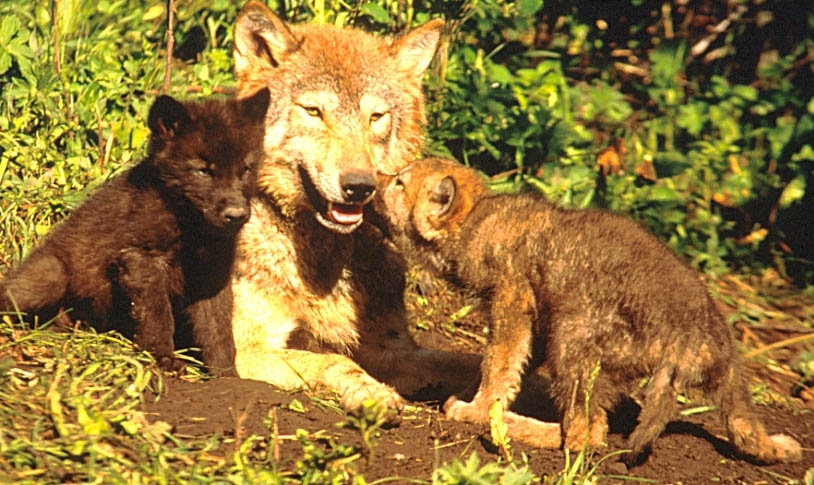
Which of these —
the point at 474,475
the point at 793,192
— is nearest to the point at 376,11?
the point at 474,475

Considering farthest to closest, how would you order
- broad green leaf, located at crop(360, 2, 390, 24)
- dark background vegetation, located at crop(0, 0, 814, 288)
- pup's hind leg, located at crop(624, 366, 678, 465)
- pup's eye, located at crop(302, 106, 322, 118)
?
broad green leaf, located at crop(360, 2, 390, 24), dark background vegetation, located at crop(0, 0, 814, 288), pup's eye, located at crop(302, 106, 322, 118), pup's hind leg, located at crop(624, 366, 678, 465)

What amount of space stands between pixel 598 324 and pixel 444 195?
1100mm

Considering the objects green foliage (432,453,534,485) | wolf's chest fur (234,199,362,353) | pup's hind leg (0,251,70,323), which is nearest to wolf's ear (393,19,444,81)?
wolf's chest fur (234,199,362,353)

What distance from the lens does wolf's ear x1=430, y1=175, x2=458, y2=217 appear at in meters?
5.12

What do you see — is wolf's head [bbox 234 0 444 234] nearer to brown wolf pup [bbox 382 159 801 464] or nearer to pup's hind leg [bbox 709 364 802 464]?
brown wolf pup [bbox 382 159 801 464]

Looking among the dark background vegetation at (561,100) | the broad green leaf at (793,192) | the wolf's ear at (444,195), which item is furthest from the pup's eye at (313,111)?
the broad green leaf at (793,192)

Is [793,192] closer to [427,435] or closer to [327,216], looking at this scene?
[327,216]

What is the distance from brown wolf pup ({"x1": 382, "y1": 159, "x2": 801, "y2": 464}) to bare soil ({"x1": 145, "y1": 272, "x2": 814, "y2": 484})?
132mm

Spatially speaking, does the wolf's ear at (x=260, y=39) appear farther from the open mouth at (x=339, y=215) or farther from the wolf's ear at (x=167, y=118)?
the wolf's ear at (x=167, y=118)

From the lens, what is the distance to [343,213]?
5.16 metres

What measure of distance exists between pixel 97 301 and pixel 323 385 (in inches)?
45.4

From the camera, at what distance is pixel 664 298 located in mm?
4457

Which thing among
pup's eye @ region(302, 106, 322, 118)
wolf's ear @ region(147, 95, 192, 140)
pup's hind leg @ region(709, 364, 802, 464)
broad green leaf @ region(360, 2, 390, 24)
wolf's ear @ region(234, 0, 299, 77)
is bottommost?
pup's hind leg @ region(709, 364, 802, 464)

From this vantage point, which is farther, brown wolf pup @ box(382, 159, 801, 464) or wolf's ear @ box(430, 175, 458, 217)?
wolf's ear @ box(430, 175, 458, 217)
